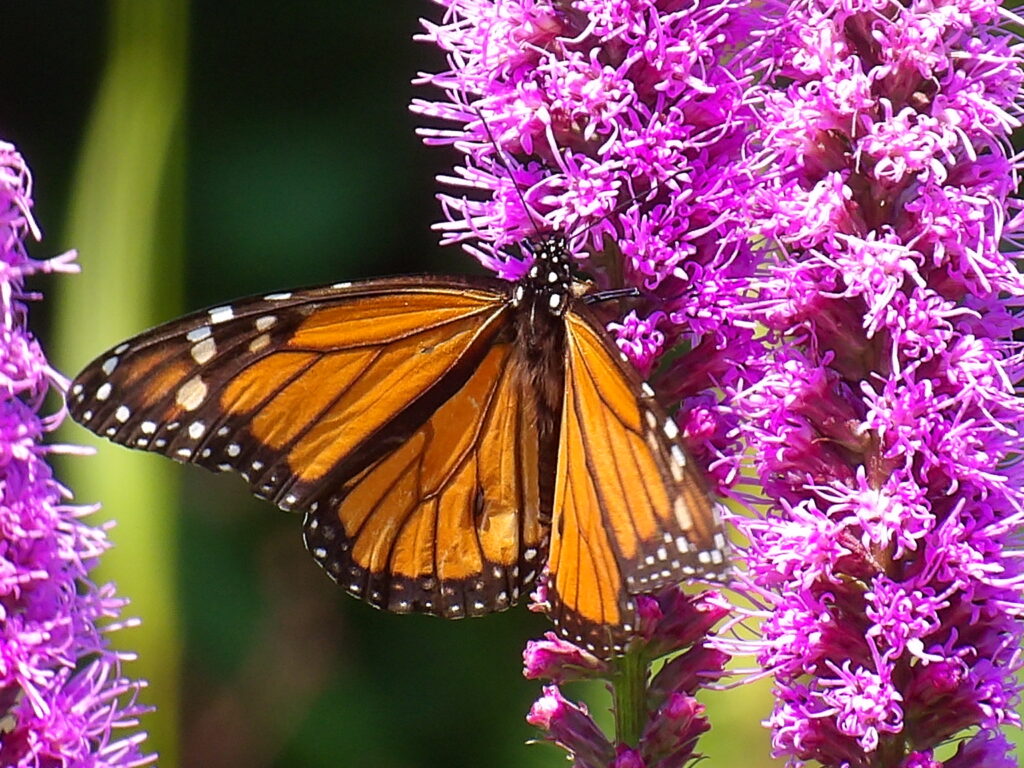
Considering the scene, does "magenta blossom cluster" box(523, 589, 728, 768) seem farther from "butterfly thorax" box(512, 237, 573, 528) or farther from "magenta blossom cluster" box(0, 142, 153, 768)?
"magenta blossom cluster" box(0, 142, 153, 768)

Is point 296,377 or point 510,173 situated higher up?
point 510,173

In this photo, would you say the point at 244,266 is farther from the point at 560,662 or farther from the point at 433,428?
the point at 560,662

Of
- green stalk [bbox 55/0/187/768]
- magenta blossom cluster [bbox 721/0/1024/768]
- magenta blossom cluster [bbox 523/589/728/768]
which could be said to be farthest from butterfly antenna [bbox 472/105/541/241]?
green stalk [bbox 55/0/187/768]

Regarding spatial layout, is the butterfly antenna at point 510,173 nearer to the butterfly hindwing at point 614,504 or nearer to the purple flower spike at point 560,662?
the butterfly hindwing at point 614,504

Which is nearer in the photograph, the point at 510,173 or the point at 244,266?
the point at 510,173

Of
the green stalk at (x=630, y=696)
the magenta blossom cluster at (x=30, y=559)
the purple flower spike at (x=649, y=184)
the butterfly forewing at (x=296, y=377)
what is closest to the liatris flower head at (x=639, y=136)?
the purple flower spike at (x=649, y=184)

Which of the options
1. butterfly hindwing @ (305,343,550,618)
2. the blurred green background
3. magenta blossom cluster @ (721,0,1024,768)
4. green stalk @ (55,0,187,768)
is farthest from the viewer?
the blurred green background

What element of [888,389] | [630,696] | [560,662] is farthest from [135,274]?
[888,389]
